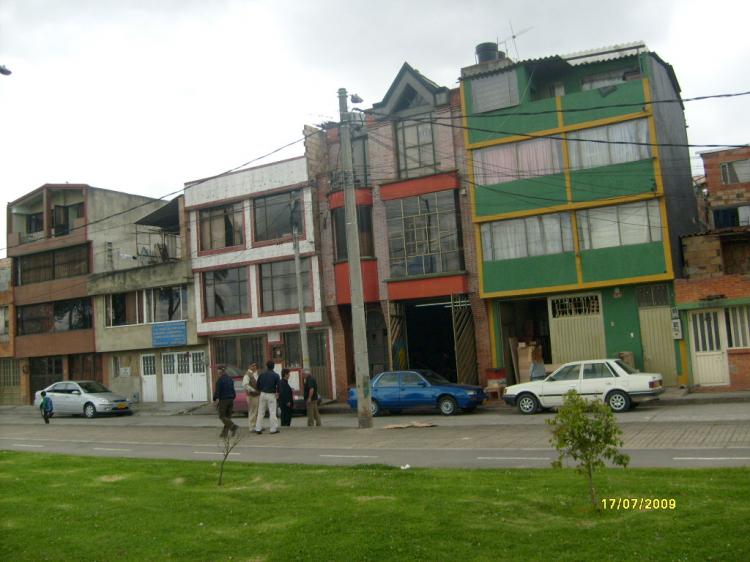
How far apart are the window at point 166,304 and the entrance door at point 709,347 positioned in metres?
21.9

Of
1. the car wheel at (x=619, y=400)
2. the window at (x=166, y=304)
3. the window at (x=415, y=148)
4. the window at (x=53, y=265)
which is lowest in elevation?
the car wheel at (x=619, y=400)

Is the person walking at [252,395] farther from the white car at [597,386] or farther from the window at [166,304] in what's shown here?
the window at [166,304]

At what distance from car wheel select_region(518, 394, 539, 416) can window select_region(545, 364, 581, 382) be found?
2.53ft

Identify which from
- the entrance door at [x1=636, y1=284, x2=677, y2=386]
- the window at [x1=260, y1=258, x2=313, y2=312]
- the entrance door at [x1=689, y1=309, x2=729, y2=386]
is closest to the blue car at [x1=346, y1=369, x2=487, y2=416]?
the entrance door at [x1=636, y1=284, x2=677, y2=386]

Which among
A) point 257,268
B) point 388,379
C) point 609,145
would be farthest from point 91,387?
point 609,145

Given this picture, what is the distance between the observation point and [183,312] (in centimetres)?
3547

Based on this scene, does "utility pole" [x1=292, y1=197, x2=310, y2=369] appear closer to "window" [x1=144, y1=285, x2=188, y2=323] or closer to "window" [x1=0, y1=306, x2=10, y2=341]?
"window" [x1=144, y1=285, x2=188, y2=323]

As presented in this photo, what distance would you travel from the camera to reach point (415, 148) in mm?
29953

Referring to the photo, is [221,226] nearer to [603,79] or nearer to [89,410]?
[89,410]

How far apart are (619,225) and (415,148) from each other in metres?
8.55

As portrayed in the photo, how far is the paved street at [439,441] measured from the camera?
13.1 meters

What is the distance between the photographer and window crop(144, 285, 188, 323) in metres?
35.6

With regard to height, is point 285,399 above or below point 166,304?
below
